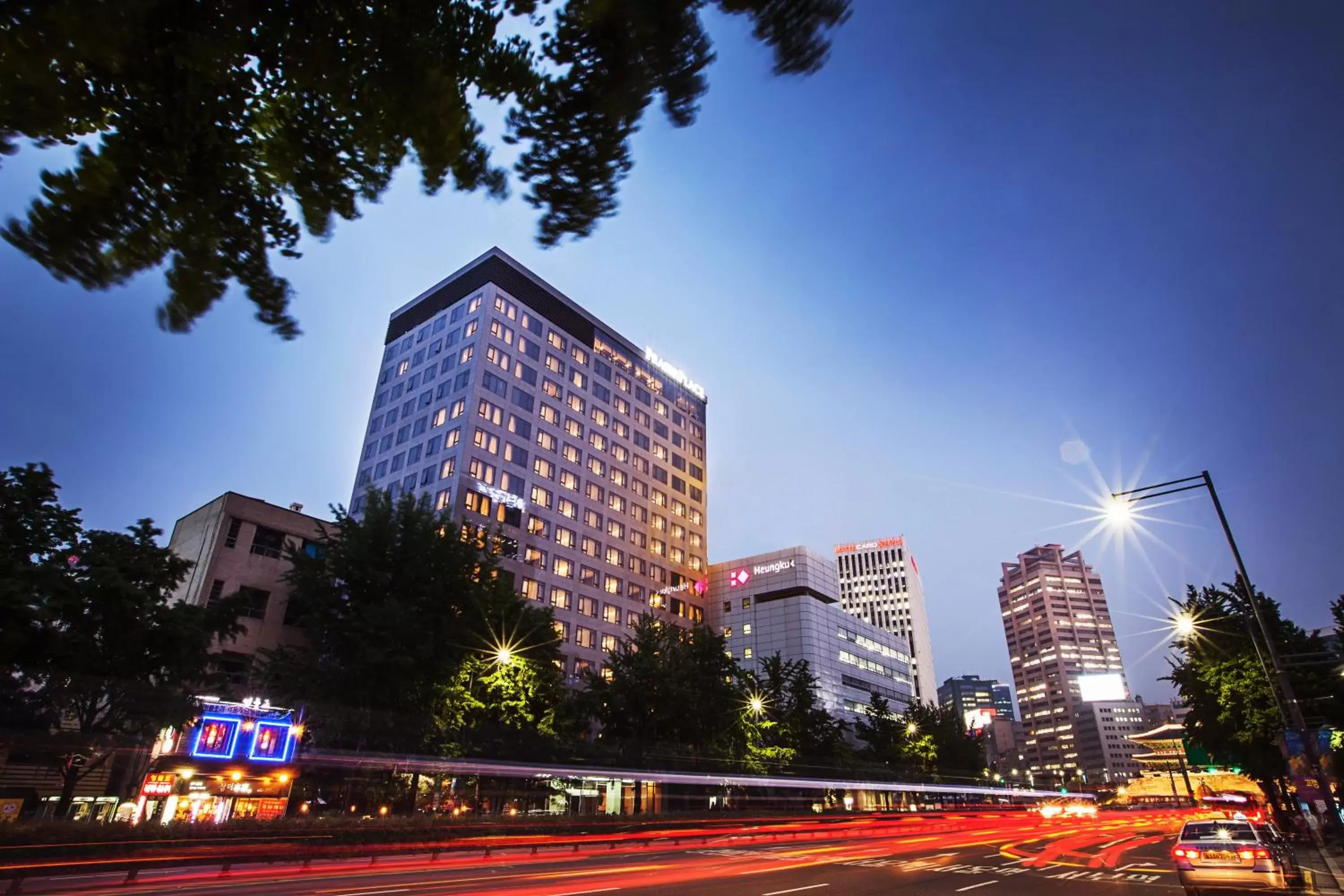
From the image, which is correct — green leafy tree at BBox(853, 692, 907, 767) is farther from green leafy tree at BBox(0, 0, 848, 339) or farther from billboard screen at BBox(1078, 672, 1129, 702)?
green leafy tree at BBox(0, 0, 848, 339)

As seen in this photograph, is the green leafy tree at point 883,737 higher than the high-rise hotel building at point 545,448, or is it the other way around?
the high-rise hotel building at point 545,448

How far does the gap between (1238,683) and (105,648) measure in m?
54.0

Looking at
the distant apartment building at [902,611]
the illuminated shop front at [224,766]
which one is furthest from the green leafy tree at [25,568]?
the distant apartment building at [902,611]

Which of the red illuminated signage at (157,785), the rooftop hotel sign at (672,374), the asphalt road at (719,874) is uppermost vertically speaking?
the rooftop hotel sign at (672,374)

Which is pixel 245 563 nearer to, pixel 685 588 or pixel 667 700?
pixel 667 700

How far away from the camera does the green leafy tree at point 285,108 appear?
367 centimetres

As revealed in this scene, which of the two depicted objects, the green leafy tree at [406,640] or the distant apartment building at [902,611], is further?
the distant apartment building at [902,611]

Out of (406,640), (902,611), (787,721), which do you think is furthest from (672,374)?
(902,611)

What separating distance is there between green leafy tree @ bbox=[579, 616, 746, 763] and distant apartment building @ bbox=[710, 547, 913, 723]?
4572 cm

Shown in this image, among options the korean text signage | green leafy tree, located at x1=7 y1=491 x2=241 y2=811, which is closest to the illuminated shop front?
green leafy tree, located at x1=7 y1=491 x2=241 y2=811

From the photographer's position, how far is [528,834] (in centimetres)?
3219

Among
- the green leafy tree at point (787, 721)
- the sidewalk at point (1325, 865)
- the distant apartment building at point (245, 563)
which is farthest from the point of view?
the green leafy tree at point (787, 721)

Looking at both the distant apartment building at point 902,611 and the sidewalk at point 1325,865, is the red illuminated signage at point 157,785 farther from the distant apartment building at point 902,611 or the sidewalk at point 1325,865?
the distant apartment building at point 902,611

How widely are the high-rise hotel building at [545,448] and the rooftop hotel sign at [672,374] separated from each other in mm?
2678
